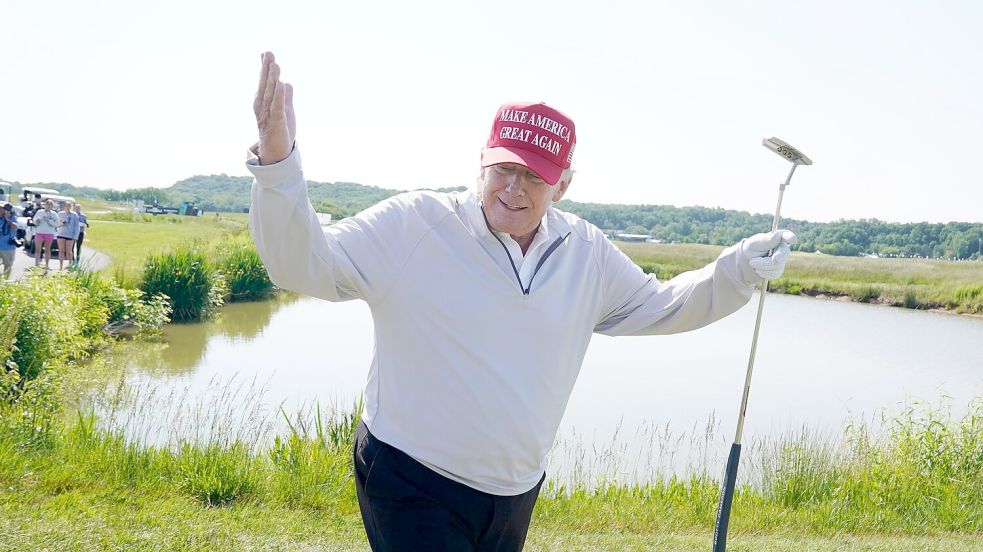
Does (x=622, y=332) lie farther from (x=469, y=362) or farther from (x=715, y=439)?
A: (x=715, y=439)

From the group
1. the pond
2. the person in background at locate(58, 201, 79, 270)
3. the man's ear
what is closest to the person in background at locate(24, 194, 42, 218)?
the pond

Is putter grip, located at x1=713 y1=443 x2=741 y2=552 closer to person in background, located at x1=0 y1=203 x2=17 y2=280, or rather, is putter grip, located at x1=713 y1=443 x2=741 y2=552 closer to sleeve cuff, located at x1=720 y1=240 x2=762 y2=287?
sleeve cuff, located at x1=720 y1=240 x2=762 y2=287

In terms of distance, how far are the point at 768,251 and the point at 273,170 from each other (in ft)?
5.04

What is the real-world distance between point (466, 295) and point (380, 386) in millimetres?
348

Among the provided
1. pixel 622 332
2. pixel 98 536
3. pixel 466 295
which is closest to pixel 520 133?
pixel 466 295

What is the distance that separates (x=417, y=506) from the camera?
2.28 m

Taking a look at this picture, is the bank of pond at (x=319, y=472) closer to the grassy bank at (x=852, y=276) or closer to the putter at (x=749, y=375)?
the putter at (x=749, y=375)

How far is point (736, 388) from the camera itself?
14250 millimetres

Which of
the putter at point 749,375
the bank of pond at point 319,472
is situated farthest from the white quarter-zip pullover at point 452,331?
the bank of pond at point 319,472

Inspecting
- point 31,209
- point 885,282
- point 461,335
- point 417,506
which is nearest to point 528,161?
point 461,335

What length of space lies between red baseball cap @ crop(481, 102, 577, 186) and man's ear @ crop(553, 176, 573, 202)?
0.07m

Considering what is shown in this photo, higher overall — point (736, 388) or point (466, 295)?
point (466, 295)

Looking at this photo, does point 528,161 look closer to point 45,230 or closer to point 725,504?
point 725,504

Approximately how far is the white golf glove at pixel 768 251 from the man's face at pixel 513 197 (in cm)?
69
